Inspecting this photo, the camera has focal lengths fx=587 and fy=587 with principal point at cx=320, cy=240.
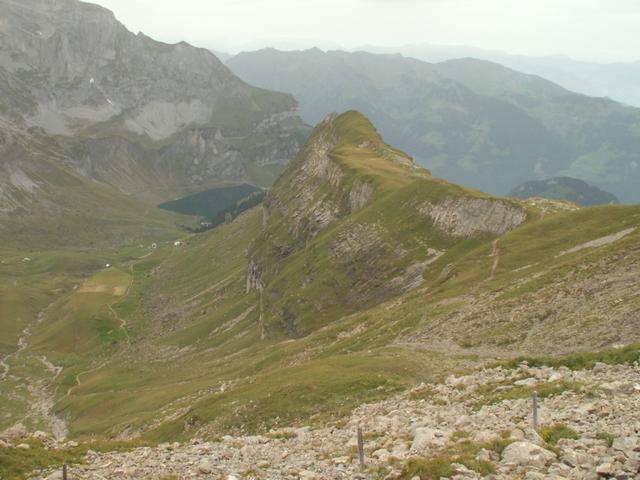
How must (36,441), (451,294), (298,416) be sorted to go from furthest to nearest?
(451,294)
(298,416)
(36,441)

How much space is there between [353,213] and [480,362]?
88.6 meters

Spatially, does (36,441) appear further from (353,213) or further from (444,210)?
(353,213)

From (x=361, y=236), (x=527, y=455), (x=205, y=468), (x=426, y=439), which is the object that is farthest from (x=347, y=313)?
(x=527, y=455)

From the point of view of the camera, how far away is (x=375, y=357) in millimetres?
59812

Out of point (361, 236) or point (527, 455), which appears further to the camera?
point (361, 236)

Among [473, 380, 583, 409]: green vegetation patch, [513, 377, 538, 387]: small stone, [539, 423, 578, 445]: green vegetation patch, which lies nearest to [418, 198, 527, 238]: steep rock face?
[513, 377, 538, 387]: small stone

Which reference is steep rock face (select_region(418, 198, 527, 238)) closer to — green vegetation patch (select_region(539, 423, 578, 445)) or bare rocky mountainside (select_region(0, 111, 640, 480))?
bare rocky mountainside (select_region(0, 111, 640, 480))

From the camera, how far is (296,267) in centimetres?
13612

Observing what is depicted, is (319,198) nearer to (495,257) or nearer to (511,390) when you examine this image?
(495,257)

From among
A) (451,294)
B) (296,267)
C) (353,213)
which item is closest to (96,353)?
(296,267)

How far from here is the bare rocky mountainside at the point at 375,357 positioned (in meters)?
29.0

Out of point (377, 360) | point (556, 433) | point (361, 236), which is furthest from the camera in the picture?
point (361, 236)

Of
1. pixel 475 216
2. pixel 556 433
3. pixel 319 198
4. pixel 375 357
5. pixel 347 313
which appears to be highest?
pixel 319 198

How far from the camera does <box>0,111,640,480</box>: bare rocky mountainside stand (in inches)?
1141
